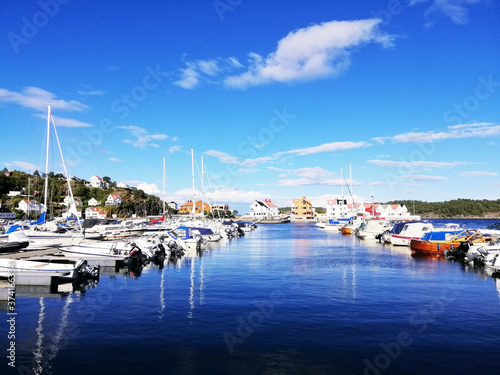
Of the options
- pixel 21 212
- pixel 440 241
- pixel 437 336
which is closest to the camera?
pixel 437 336

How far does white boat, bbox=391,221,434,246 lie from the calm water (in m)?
28.4

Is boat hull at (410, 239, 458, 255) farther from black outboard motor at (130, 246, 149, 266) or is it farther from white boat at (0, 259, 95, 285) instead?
white boat at (0, 259, 95, 285)

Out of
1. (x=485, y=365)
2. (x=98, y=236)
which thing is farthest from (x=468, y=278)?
(x=98, y=236)

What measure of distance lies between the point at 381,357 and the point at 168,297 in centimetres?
1373

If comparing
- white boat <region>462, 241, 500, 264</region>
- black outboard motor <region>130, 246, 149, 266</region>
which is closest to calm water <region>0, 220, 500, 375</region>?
black outboard motor <region>130, 246, 149, 266</region>

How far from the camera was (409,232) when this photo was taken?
5806 centimetres

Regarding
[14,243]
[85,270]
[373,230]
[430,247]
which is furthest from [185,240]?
[373,230]

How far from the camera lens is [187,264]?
3831 centimetres

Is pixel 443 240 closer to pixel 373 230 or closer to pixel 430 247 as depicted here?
pixel 430 247

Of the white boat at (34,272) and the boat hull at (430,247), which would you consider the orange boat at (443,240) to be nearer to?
the boat hull at (430,247)

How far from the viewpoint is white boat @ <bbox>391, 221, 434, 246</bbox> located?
56.2m

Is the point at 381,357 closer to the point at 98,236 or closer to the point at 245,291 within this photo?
the point at 245,291

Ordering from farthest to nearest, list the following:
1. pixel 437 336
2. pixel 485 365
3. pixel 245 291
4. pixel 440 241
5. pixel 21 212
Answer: pixel 21 212 < pixel 440 241 < pixel 245 291 < pixel 437 336 < pixel 485 365

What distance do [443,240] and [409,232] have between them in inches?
498
